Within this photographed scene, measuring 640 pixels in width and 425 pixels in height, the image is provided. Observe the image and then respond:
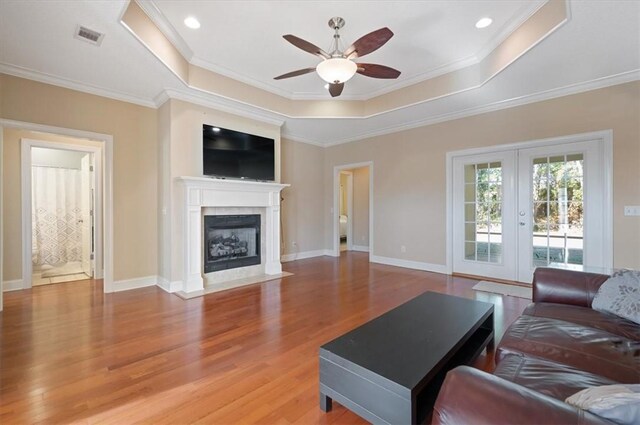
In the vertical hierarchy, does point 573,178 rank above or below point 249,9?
below

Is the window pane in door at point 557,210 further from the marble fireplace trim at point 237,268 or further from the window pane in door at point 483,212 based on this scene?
the marble fireplace trim at point 237,268

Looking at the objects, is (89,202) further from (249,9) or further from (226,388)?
(226,388)

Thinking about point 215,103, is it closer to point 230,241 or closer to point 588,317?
point 230,241

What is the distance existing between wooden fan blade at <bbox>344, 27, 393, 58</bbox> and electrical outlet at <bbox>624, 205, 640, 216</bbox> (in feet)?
11.9

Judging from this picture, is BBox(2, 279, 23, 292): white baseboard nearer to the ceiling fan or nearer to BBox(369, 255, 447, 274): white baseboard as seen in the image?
the ceiling fan

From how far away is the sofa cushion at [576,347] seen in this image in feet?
4.25

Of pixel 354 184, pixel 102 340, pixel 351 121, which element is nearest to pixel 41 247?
pixel 102 340

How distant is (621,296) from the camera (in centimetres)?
190

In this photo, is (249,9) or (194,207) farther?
(194,207)

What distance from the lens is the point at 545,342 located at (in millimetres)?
1533

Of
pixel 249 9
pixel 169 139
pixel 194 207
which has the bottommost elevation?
pixel 194 207

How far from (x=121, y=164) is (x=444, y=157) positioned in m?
5.09

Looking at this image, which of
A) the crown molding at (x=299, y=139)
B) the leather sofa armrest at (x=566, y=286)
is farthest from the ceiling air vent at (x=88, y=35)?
the leather sofa armrest at (x=566, y=286)

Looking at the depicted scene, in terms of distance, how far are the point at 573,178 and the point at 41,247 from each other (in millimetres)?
8314
